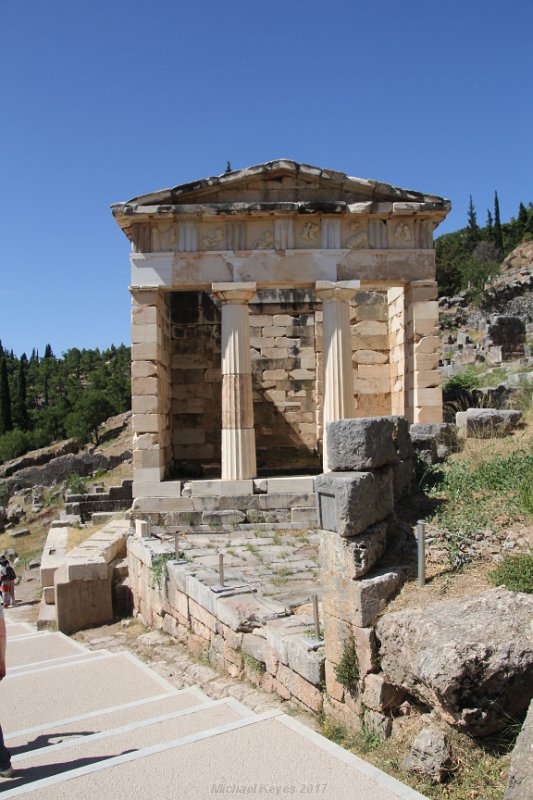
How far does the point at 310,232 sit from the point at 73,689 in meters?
9.00

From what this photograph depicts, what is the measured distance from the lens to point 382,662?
15.7 feet

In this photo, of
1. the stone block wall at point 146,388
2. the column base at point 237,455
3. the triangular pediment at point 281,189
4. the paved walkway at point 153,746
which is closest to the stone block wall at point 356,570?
the paved walkway at point 153,746

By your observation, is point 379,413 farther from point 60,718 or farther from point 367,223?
point 60,718

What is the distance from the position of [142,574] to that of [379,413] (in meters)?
6.65

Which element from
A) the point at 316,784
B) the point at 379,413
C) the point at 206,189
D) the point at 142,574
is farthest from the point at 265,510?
the point at 316,784

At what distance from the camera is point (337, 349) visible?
12766 mm

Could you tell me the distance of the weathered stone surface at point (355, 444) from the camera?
18.2 feet

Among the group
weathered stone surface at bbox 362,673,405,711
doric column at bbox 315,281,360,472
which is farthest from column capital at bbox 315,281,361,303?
weathered stone surface at bbox 362,673,405,711

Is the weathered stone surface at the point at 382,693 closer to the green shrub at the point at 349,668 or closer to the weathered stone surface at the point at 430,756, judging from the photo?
the green shrub at the point at 349,668

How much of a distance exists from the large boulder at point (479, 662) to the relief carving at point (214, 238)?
32.1 feet

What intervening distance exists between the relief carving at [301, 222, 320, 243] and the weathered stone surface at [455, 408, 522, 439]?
14.5ft

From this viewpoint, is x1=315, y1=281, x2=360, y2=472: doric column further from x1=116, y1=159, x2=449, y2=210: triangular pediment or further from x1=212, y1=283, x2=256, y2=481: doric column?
x1=116, y1=159, x2=449, y2=210: triangular pediment

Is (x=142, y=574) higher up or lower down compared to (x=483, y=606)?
lower down

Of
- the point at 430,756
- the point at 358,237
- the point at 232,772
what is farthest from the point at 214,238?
the point at 430,756
